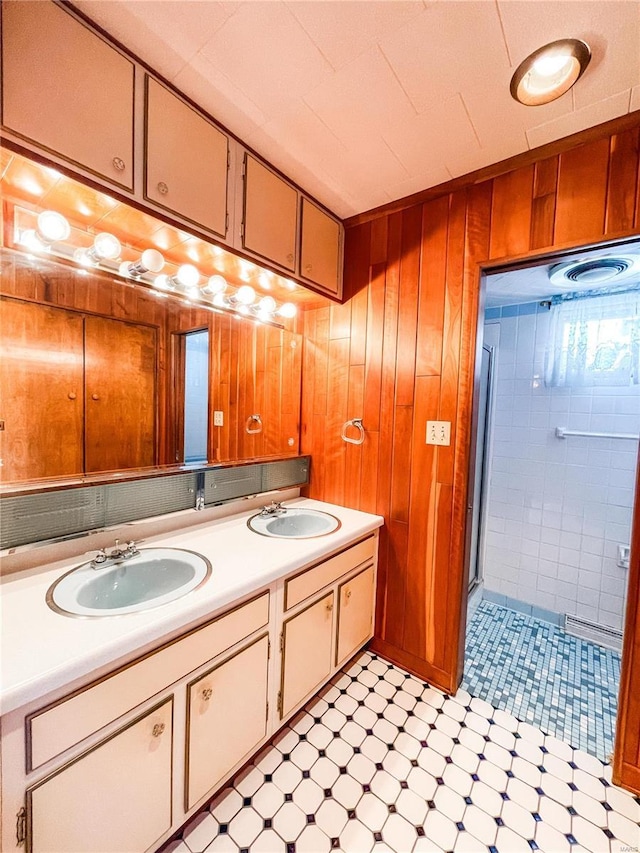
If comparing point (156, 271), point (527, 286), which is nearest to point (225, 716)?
point (156, 271)

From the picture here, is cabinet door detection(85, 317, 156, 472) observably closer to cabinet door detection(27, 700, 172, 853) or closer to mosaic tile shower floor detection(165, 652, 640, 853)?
cabinet door detection(27, 700, 172, 853)

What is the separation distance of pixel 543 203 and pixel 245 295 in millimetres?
1331

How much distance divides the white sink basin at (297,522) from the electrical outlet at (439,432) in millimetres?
616

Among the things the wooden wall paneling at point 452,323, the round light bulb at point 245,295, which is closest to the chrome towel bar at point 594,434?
the wooden wall paneling at point 452,323

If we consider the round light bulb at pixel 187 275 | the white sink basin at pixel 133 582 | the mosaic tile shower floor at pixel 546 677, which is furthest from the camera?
the mosaic tile shower floor at pixel 546 677

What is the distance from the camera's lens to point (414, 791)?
120 centimetres

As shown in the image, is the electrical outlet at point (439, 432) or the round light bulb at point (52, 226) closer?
the round light bulb at point (52, 226)

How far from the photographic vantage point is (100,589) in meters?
1.08

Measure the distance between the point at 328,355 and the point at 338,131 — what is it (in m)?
1.00

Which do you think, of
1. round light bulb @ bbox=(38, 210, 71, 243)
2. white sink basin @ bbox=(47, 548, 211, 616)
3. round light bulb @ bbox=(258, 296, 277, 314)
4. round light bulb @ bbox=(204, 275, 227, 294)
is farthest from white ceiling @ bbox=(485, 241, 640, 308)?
white sink basin @ bbox=(47, 548, 211, 616)

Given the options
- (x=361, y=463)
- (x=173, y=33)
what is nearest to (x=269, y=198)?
(x=173, y=33)

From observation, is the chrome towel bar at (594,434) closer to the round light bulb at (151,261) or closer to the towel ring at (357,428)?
the towel ring at (357,428)

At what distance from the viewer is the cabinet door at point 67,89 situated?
31.2 inches

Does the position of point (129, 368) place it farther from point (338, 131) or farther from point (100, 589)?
point (338, 131)
